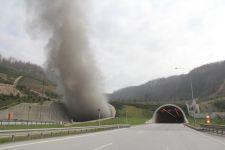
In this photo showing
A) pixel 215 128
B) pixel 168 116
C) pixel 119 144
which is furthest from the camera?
pixel 168 116

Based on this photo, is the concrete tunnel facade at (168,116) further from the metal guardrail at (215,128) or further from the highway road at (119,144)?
the highway road at (119,144)

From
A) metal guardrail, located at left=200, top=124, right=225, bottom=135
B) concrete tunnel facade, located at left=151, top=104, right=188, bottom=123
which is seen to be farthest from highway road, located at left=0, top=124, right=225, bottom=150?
concrete tunnel facade, located at left=151, top=104, right=188, bottom=123

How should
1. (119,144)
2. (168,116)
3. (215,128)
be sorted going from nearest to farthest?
1. (119,144)
2. (215,128)
3. (168,116)

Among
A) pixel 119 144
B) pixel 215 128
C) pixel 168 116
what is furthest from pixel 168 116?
pixel 119 144

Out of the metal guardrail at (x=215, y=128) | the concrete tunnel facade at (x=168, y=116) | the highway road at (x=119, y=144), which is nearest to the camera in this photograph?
the highway road at (x=119, y=144)

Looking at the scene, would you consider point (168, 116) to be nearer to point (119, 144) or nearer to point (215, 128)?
point (215, 128)

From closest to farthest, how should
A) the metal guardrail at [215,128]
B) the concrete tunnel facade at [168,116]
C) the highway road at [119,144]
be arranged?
the highway road at [119,144]
the metal guardrail at [215,128]
the concrete tunnel facade at [168,116]

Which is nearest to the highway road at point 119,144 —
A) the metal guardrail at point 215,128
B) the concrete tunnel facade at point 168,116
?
the metal guardrail at point 215,128

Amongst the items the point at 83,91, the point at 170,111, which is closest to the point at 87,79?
the point at 83,91

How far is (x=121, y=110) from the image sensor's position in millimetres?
111688

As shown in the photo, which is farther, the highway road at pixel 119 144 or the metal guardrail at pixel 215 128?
the metal guardrail at pixel 215 128

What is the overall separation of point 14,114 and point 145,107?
6349cm

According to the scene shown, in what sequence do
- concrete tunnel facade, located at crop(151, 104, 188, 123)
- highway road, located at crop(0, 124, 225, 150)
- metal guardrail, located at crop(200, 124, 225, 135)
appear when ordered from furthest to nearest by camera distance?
1. concrete tunnel facade, located at crop(151, 104, 188, 123)
2. metal guardrail, located at crop(200, 124, 225, 135)
3. highway road, located at crop(0, 124, 225, 150)

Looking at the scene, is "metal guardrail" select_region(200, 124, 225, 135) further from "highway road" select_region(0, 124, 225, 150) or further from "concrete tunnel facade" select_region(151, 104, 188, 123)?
"concrete tunnel facade" select_region(151, 104, 188, 123)
